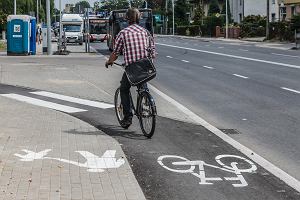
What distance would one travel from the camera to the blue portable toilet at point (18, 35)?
105ft

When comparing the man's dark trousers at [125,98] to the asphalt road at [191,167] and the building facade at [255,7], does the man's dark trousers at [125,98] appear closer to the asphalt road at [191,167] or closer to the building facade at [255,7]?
the asphalt road at [191,167]

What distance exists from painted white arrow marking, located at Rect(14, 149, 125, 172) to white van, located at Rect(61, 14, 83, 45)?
51.2 meters

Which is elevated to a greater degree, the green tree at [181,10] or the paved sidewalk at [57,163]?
the green tree at [181,10]

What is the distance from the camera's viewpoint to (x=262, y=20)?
73.5m

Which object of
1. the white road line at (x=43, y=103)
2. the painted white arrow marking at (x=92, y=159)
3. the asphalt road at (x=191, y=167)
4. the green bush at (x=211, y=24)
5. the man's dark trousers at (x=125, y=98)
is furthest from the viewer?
the green bush at (x=211, y=24)

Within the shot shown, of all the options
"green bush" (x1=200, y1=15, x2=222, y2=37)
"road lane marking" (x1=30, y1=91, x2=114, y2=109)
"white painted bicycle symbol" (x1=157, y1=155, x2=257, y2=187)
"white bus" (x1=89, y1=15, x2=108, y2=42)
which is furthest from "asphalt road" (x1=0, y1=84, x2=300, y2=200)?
"green bush" (x1=200, y1=15, x2=222, y2=37)

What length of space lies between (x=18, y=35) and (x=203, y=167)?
26764 millimetres

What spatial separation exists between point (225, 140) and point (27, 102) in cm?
558

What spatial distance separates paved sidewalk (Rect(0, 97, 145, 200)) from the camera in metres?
5.93

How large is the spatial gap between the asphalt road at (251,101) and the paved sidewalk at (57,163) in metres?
2.09

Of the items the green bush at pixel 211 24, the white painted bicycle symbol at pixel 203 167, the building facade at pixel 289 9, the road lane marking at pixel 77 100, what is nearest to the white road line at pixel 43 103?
the road lane marking at pixel 77 100

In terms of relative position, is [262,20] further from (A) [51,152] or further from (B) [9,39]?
(A) [51,152]

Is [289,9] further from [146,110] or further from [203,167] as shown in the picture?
[203,167]

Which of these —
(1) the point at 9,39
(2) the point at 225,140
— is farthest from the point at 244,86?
(1) the point at 9,39
